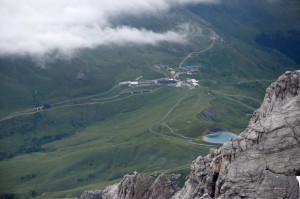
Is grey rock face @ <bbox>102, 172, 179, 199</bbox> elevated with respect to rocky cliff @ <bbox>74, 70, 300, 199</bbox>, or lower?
lower

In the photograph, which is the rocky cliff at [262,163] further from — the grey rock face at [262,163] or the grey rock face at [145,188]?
the grey rock face at [145,188]

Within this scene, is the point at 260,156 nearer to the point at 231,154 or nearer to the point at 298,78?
the point at 231,154

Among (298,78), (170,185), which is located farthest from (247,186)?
(170,185)

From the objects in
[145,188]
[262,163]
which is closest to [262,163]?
[262,163]

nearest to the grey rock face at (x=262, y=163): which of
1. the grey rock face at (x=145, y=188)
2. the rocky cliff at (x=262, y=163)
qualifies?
the rocky cliff at (x=262, y=163)

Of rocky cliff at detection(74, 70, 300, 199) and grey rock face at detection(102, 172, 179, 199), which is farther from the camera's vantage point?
grey rock face at detection(102, 172, 179, 199)

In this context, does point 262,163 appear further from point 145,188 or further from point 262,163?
point 145,188

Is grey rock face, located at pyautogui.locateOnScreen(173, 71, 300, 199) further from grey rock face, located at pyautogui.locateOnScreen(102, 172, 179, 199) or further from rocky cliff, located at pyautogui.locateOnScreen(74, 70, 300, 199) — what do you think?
grey rock face, located at pyautogui.locateOnScreen(102, 172, 179, 199)

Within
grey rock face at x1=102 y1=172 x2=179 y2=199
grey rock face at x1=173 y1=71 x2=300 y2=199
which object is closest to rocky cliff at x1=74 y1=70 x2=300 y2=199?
grey rock face at x1=173 y1=71 x2=300 y2=199

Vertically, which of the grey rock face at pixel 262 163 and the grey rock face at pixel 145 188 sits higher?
the grey rock face at pixel 262 163
